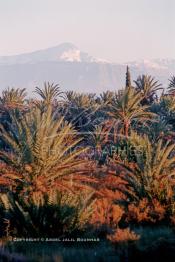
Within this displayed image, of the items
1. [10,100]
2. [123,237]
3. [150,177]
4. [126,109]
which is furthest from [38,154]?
[10,100]

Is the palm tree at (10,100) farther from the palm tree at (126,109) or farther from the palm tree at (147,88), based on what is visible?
Result: the palm tree at (126,109)

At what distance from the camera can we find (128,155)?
20281mm

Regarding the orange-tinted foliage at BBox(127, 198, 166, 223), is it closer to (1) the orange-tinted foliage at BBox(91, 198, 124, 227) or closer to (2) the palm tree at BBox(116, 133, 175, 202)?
(1) the orange-tinted foliage at BBox(91, 198, 124, 227)

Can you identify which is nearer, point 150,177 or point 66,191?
point 66,191

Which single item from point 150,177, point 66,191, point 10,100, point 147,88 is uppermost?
point 150,177

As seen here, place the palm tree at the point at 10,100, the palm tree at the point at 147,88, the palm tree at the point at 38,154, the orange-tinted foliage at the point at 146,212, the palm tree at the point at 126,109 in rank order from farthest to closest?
the palm tree at the point at 147,88 → the palm tree at the point at 10,100 → the palm tree at the point at 126,109 → the palm tree at the point at 38,154 → the orange-tinted foliage at the point at 146,212

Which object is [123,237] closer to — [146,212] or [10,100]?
[146,212]

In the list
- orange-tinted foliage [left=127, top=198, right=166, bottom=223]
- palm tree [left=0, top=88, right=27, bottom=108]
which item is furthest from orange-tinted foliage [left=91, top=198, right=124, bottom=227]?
palm tree [left=0, top=88, right=27, bottom=108]

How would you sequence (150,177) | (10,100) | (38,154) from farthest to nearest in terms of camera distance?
(10,100) → (150,177) → (38,154)

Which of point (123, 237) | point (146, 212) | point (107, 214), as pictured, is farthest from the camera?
point (146, 212)

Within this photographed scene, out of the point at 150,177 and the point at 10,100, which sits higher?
the point at 150,177

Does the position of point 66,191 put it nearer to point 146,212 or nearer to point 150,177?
point 146,212

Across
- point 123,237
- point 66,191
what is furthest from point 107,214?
point 123,237

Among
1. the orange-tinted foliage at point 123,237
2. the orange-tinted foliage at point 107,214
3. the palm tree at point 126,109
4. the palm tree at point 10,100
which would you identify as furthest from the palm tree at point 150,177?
the palm tree at point 10,100
